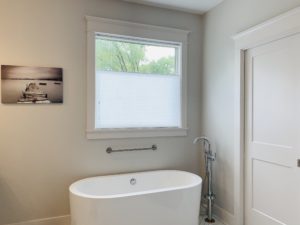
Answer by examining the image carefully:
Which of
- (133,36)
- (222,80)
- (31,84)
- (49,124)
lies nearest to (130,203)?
(49,124)

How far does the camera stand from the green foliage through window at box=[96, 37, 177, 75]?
3070 millimetres

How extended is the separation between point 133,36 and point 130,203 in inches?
79.1

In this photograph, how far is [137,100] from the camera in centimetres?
317

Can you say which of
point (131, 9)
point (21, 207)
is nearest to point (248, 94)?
point (131, 9)

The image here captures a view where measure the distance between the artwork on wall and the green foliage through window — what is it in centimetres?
56

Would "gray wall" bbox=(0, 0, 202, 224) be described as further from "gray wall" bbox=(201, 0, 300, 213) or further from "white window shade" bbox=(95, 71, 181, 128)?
"gray wall" bbox=(201, 0, 300, 213)

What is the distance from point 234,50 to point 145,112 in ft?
4.38

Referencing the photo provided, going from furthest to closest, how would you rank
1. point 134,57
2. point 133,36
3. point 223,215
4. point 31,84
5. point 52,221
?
point 134,57, point 133,36, point 223,215, point 52,221, point 31,84

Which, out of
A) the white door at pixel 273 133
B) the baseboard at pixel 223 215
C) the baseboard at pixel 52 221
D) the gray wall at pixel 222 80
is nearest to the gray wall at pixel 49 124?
the baseboard at pixel 52 221

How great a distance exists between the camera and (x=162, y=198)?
8.16 feet

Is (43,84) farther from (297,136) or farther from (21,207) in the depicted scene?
(297,136)

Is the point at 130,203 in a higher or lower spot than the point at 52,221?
higher

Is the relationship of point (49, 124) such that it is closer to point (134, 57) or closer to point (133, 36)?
point (134, 57)

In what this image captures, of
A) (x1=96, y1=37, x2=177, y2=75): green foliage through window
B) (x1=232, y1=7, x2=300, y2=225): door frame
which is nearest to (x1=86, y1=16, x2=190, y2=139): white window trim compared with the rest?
(x1=96, y1=37, x2=177, y2=75): green foliage through window
